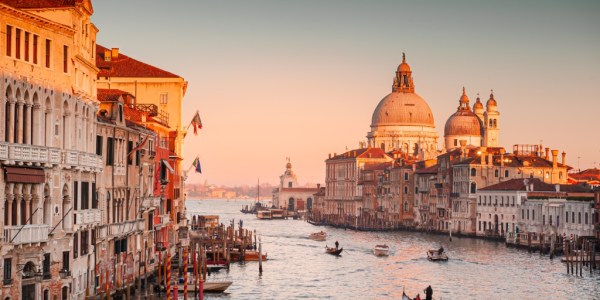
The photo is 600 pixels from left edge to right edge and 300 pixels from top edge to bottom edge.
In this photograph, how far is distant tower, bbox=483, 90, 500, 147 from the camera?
13000cm

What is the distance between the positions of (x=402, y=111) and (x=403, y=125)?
5.27 feet

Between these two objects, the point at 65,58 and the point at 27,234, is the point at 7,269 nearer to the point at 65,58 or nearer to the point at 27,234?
the point at 27,234

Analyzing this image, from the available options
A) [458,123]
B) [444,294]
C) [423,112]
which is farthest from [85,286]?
[423,112]

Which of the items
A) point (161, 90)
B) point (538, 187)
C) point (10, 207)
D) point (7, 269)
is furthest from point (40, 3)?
point (538, 187)

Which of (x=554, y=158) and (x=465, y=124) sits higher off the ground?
(x=465, y=124)

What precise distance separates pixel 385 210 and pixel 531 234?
143 feet

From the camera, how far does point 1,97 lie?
71.5 feet

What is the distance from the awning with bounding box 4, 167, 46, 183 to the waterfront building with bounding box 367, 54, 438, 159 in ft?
379

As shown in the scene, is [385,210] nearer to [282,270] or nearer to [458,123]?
[458,123]

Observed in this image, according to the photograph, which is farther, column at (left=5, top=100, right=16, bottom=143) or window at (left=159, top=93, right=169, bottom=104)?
window at (left=159, top=93, right=169, bottom=104)

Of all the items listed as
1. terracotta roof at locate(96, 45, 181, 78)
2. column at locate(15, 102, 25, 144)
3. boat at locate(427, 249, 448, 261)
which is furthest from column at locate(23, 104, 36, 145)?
boat at locate(427, 249, 448, 261)

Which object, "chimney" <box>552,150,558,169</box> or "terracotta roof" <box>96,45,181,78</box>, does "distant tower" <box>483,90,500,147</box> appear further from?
"terracotta roof" <box>96,45,181,78</box>

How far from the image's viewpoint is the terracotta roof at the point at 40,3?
22.9 metres

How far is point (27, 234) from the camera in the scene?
2294 centimetres
